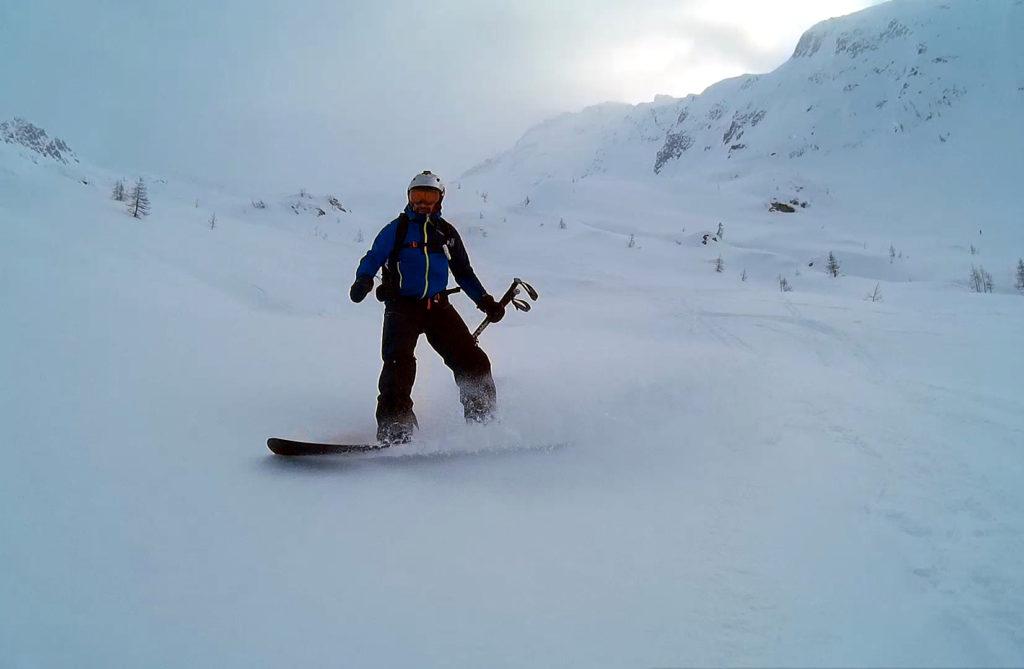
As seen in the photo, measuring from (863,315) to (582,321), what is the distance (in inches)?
124

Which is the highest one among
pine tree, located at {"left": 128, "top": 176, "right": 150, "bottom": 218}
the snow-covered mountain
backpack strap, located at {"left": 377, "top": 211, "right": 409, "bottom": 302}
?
the snow-covered mountain

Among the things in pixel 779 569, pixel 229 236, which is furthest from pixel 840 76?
pixel 779 569

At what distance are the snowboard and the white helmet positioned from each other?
186cm

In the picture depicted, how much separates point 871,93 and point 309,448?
45051 mm

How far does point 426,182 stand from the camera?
3850 millimetres

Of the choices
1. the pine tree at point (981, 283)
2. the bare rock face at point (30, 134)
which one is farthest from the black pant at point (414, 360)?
the bare rock face at point (30, 134)

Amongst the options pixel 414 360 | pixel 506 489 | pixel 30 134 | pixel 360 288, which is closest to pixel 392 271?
pixel 360 288

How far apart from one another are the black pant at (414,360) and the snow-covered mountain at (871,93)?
105 ft

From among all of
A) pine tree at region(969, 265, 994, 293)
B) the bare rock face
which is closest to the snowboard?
pine tree at region(969, 265, 994, 293)

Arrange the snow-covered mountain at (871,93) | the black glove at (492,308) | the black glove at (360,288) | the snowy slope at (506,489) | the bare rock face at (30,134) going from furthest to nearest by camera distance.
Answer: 1. the snow-covered mountain at (871,93)
2. the bare rock face at (30,134)
3. the black glove at (492,308)
4. the black glove at (360,288)
5. the snowy slope at (506,489)

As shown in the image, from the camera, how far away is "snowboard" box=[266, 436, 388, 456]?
8.71ft

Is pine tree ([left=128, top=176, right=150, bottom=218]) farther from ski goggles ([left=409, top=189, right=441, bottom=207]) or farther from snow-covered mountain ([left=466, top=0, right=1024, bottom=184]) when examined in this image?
snow-covered mountain ([left=466, top=0, right=1024, bottom=184])

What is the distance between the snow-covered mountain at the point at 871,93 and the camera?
3017 cm

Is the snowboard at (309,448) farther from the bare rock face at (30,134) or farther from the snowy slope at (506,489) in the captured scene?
the bare rock face at (30,134)
